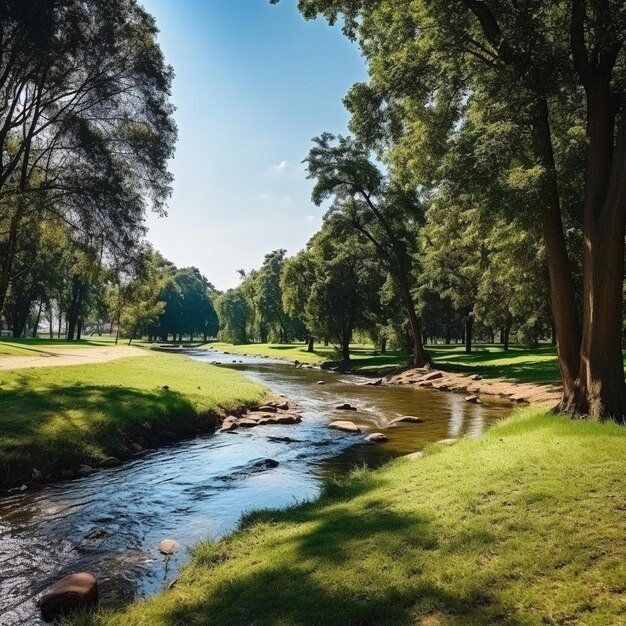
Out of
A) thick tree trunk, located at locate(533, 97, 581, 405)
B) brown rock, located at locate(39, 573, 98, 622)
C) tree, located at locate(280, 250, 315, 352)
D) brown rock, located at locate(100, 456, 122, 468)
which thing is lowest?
brown rock, located at locate(100, 456, 122, 468)

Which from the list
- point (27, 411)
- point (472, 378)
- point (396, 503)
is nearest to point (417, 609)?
point (396, 503)

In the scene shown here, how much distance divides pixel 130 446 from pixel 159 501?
4.00 m

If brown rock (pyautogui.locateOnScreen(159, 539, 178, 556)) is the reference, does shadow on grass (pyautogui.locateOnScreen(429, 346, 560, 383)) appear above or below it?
above

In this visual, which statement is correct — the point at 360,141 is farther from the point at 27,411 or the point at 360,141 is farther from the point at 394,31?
the point at 27,411

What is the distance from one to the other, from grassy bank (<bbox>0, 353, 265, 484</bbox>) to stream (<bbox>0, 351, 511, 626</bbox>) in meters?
0.88

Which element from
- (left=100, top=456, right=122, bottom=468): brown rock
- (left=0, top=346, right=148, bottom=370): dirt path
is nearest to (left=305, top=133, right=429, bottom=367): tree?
(left=0, top=346, right=148, bottom=370): dirt path

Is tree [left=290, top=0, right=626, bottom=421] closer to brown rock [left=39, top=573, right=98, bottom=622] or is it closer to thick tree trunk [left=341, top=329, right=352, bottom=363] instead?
brown rock [left=39, top=573, right=98, bottom=622]

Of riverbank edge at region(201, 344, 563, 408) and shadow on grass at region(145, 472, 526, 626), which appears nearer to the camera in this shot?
shadow on grass at region(145, 472, 526, 626)

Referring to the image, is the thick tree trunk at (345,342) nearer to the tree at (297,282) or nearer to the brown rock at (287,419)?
→ the tree at (297,282)

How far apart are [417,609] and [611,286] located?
789 centimetres

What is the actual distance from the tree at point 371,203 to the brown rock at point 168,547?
1190 inches

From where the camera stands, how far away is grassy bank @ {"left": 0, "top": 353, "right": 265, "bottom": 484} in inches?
420

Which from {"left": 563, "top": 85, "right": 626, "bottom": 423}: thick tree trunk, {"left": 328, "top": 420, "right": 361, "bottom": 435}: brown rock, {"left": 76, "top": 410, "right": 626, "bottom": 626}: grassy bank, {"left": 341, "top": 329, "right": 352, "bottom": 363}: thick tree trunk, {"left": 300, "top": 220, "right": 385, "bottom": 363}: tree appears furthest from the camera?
{"left": 341, "top": 329, "right": 352, "bottom": 363}: thick tree trunk

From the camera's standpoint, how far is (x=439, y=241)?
3522cm
